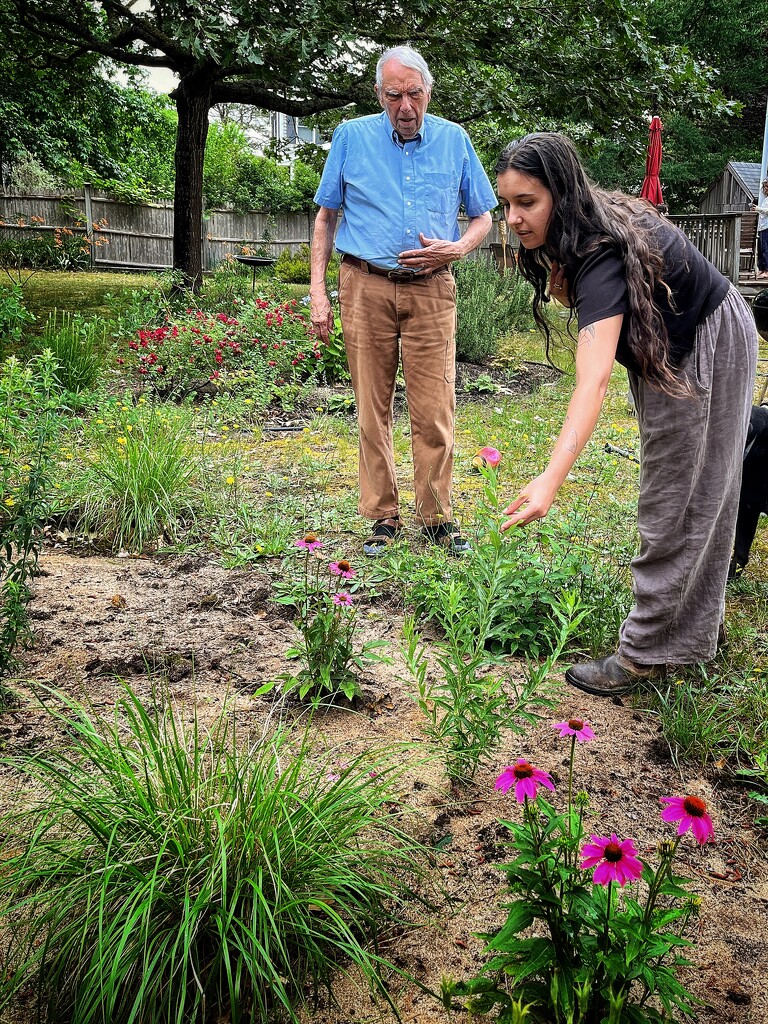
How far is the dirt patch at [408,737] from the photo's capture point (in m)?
1.72

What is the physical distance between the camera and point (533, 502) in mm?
1752

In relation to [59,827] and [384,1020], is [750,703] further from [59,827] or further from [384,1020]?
[59,827]

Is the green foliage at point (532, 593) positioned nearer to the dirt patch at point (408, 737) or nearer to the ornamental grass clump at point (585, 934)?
the dirt patch at point (408, 737)

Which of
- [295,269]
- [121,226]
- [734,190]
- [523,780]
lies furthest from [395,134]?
[734,190]

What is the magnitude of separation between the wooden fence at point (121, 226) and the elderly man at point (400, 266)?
17187mm

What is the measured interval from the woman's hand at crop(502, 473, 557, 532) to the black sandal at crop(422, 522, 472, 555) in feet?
6.32

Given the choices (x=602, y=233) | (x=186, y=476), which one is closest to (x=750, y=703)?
(x=602, y=233)

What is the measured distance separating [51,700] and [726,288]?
2.38m

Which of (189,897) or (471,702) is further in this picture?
(471,702)

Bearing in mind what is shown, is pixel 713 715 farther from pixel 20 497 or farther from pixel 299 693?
pixel 20 497

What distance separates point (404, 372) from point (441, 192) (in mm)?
817

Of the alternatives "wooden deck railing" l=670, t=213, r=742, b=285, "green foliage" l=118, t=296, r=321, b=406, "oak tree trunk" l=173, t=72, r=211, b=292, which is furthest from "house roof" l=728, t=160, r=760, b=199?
"green foliage" l=118, t=296, r=321, b=406

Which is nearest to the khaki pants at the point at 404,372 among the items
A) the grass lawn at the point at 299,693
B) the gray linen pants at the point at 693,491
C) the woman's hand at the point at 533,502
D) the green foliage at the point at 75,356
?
the grass lawn at the point at 299,693

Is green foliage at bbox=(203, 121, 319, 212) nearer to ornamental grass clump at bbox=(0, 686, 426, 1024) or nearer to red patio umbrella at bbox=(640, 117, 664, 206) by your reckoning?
red patio umbrella at bbox=(640, 117, 664, 206)
